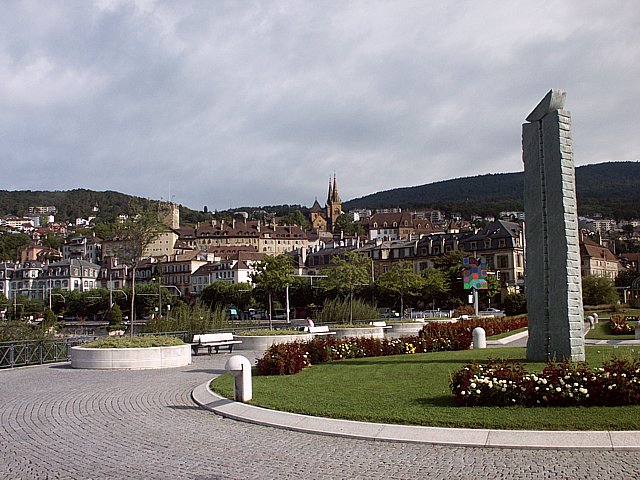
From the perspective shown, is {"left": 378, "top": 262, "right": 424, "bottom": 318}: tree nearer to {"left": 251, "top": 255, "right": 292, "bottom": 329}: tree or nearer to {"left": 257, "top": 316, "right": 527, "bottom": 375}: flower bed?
{"left": 251, "top": 255, "right": 292, "bottom": 329}: tree

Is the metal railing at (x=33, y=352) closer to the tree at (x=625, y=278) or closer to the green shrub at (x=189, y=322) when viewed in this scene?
the green shrub at (x=189, y=322)

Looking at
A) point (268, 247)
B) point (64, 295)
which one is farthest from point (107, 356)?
point (268, 247)

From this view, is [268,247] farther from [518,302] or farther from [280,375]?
[280,375]

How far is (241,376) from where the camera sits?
41.0 feet

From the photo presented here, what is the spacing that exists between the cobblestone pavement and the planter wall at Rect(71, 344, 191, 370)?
255 inches

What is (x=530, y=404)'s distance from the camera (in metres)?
10.7

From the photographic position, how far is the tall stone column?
15.3m

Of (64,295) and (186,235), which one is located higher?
(186,235)

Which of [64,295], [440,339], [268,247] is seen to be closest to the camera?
[440,339]

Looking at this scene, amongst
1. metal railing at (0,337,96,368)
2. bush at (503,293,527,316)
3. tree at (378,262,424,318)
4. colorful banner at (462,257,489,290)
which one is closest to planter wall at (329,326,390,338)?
metal railing at (0,337,96,368)

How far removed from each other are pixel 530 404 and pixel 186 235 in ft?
543

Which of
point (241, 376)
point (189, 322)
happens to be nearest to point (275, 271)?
point (189, 322)

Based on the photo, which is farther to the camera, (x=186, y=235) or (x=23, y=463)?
(x=186, y=235)

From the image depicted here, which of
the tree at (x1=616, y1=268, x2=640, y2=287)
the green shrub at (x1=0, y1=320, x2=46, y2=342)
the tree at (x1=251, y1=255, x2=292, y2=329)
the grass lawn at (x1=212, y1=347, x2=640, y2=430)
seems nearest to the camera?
the grass lawn at (x1=212, y1=347, x2=640, y2=430)
